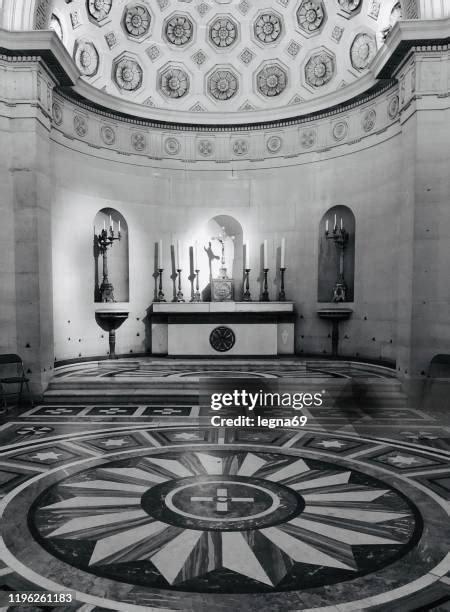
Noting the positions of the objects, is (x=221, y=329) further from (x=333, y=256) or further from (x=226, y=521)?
(x=226, y=521)

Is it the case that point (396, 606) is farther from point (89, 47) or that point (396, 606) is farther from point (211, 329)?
point (89, 47)

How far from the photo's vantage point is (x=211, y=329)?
12.1 metres

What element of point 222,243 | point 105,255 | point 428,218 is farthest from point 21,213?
point 428,218

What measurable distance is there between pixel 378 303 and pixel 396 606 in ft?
29.0

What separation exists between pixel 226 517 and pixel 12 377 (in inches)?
228

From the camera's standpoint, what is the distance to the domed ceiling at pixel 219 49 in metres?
12.2

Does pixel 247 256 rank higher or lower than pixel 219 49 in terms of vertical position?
lower

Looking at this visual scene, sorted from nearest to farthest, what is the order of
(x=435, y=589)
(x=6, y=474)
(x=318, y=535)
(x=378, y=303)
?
(x=435, y=589) → (x=318, y=535) → (x=6, y=474) → (x=378, y=303)

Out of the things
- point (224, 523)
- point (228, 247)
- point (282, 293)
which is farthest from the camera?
point (228, 247)

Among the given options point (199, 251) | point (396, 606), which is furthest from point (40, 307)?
point (396, 606)

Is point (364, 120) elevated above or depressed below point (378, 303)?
above

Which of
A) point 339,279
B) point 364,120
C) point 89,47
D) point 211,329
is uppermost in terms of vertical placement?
point 89,47

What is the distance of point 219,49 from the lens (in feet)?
44.1
